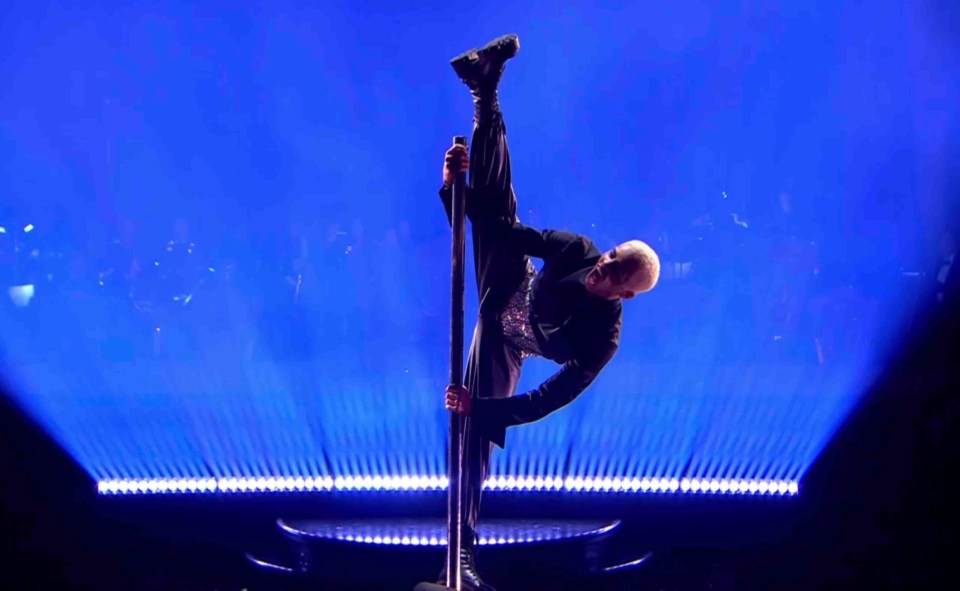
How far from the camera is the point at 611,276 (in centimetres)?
193

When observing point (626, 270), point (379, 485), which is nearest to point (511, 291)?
point (626, 270)

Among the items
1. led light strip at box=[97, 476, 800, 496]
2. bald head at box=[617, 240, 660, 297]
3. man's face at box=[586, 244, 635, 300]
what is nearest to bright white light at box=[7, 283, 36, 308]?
led light strip at box=[97, 476, 800, 496]

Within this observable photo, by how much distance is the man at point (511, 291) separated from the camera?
1979mm

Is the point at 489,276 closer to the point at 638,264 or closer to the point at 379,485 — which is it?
the point at 638,264

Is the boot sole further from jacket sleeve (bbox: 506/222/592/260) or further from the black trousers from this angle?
jacket sleeve (bbox: 506/222/592/260)

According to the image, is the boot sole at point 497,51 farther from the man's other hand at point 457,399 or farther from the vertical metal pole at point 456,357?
the man's other hand at point 457,399

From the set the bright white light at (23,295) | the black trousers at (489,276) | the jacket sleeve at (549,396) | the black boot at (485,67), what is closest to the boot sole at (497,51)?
the black boot at (485,67)

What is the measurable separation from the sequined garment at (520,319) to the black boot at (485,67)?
0.57 m

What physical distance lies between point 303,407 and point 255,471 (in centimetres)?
37

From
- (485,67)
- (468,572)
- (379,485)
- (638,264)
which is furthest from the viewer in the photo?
(379,485)

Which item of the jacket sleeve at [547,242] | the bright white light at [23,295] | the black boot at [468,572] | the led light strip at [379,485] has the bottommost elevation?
the black boot at [468,572]

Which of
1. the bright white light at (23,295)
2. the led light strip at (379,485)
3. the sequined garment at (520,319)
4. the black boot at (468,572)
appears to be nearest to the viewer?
the black boot at (468,572)

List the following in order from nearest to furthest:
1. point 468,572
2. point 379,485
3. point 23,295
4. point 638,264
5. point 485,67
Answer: point 638,264 → point 485,67 → point 468,572 → point 379,485 → point 23,295

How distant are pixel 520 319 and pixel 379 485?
1.33 m
